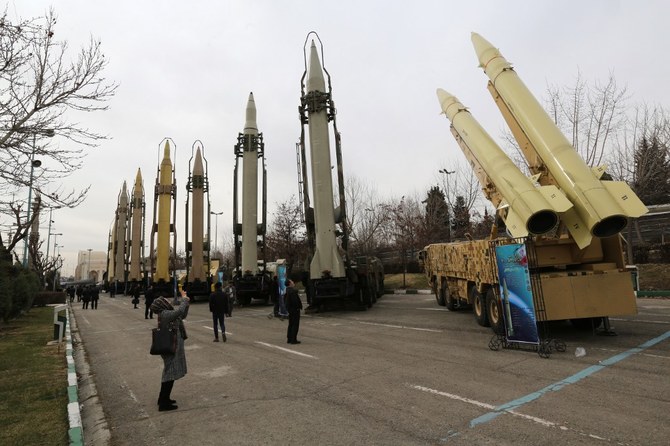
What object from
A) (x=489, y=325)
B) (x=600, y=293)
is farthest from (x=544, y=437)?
(x=489, y=325)

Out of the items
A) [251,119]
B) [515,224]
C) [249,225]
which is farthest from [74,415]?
[251,119]

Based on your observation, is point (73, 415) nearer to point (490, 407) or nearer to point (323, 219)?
point (490, 407)

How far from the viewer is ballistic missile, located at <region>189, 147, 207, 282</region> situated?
92.8ft

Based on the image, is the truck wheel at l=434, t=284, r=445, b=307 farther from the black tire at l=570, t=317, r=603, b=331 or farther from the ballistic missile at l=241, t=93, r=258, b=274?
the ballistic missile at l=241, t=93, r=258, b=274

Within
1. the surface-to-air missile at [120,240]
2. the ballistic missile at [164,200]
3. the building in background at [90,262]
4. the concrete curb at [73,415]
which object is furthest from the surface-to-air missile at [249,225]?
the building in background at [90,262]

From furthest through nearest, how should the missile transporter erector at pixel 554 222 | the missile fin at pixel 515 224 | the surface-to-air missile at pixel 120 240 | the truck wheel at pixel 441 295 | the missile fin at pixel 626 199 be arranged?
the surface-to-air missile at pixel 120 240 → the truck wheel at pixel 441 295 → the missile fin at pixel 515 224 → the missile transporter erector at pixel 554 222 → the missile fin at pixel 626 199

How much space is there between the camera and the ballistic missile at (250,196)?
23.4m

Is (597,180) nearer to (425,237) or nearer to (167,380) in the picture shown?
(167,380)

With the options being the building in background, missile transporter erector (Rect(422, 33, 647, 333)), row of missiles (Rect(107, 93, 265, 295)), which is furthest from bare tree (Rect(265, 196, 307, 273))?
the building in background

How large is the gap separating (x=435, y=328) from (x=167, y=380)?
8014 mm

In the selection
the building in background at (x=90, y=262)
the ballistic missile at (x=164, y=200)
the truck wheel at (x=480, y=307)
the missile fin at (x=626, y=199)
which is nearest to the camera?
the missile fin at (x=626, y=199)

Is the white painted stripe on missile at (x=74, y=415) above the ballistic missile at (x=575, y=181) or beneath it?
beneath

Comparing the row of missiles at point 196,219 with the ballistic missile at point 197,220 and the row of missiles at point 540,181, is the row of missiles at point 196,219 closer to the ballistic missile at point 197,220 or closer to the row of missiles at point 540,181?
the ballistic missile at point 197,220

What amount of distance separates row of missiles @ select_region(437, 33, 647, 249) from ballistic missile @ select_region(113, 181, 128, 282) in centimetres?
5092
